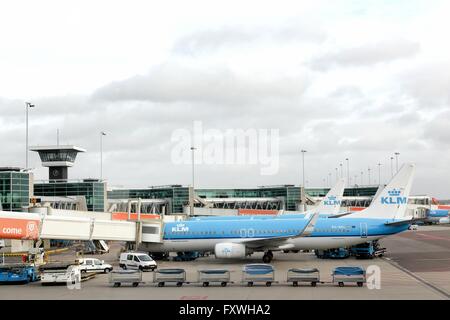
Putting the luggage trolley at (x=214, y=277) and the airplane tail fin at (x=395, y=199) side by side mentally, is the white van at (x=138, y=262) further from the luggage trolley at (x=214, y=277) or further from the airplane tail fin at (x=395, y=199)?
the airplane tail fin at (x=395, y=199)

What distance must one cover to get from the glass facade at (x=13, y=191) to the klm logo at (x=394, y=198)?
45.5 m

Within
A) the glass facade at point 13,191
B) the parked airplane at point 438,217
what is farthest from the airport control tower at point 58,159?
the parked airplane at point 438,217

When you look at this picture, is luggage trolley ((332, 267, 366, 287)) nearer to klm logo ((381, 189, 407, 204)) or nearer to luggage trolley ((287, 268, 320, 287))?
luggage trolley ((287, 268, 320, 287))

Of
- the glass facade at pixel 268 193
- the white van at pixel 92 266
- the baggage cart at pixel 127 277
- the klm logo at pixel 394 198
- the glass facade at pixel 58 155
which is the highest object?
the glass facade at pixel 58 155

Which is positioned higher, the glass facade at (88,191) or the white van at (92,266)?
the glass facade at (88,191)

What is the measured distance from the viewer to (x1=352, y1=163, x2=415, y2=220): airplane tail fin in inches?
2071

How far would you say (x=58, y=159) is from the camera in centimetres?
11475

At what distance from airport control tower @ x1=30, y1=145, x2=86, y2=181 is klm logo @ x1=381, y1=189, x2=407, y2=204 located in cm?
7780

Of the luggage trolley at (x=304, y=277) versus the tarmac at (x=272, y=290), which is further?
the luggage trolley at (x=304, y=277)

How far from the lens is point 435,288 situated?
106 ft

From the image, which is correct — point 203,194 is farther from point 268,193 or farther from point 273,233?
point 273,233

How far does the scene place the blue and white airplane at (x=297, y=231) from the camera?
2025 inches

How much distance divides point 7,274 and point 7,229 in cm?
302
